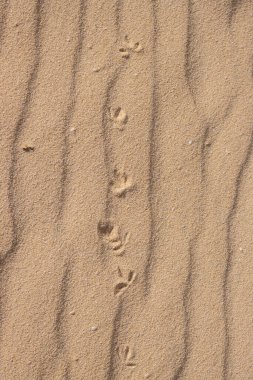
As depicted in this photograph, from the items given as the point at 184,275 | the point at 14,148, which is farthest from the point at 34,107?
the point at 184,275

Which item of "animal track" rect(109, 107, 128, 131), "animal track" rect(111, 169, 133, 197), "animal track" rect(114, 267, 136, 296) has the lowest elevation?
"animal track" rect(114, 267, 136, 296)

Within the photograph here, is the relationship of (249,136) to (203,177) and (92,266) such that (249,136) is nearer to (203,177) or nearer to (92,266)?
(203,177)

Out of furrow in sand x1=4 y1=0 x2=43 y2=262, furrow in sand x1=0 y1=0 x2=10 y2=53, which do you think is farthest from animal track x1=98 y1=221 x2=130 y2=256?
furrow in sand x1=0 y1=0 x2=10 y2=53

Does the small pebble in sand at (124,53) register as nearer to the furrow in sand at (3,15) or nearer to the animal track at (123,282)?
the furrow in sand at (3,15)

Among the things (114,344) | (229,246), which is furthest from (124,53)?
(114,344)

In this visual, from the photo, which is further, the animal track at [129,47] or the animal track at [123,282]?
the animal track at [129,47]

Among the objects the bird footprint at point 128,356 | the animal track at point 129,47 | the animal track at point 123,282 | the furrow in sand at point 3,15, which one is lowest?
the bird footprint at point 128,356

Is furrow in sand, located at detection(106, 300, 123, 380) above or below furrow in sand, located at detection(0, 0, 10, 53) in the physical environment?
below

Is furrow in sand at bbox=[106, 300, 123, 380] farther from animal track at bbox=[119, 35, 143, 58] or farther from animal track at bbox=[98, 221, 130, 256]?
animal track at bbox=[119, 35, 143, 58]

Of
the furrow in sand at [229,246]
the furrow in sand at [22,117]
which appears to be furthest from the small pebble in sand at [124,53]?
the furrow in sand at [229,246]
